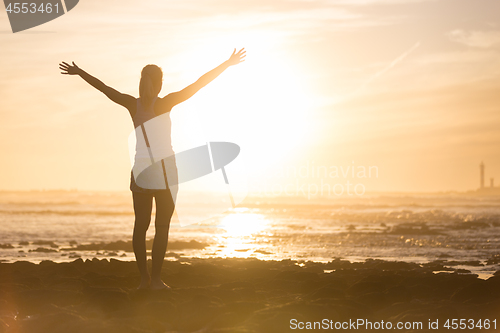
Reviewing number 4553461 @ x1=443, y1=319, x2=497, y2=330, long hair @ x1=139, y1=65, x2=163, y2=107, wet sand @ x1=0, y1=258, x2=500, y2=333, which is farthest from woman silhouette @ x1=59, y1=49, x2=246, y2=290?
number 4553461 @ x1=443, y1=319, x2=497, y2=330

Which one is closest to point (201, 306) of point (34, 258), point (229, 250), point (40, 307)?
point (40, 307)

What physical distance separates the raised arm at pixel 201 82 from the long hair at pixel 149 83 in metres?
0.15

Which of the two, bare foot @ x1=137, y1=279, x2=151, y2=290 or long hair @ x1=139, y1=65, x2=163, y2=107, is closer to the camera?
long hair @ x1=139, y1=65, x2=163, y2=107

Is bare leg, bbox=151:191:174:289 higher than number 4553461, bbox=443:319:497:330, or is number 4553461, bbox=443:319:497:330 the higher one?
bare leg, bbox=151:191:174:289

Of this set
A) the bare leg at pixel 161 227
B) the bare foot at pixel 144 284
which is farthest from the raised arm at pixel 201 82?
the bare foot at pixel 144 284

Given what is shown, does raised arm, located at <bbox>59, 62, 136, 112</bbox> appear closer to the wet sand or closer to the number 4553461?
the wet sand

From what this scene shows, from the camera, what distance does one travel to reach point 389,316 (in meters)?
4.61

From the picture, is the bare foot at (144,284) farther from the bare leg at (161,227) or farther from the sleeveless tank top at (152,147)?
the sleeveless tank top at (152,147)

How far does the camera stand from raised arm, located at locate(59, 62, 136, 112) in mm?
5102

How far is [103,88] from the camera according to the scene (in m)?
5.13

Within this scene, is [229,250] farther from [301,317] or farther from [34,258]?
[301,317]

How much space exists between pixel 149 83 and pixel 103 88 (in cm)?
48

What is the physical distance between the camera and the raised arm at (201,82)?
16.5ft

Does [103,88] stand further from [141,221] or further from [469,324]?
[469,324]
